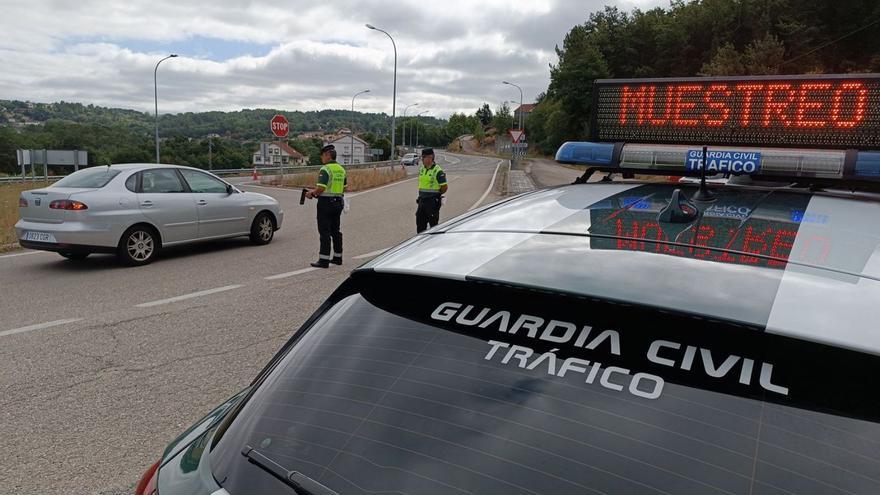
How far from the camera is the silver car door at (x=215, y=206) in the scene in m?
10.2

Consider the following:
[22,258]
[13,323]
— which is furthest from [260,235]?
[13,323]

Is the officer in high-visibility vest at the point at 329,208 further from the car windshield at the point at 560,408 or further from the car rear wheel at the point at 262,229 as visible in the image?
the car windshield at the point at 560,408

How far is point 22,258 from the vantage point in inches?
385

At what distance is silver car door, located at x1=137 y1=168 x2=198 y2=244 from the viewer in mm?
9383

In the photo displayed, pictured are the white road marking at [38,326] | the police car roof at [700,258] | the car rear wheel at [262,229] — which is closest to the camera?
the police car roof at [700,258]

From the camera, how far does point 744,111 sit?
3.53m

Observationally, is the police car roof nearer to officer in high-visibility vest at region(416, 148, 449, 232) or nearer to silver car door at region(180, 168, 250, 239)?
officer in high-visibility vest at region(416, 148, 449, 232)

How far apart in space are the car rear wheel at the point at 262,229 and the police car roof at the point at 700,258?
9.56 m

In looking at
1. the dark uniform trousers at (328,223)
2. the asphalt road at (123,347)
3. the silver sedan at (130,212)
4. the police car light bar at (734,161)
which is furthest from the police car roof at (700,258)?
the silver sedan at (130,212)

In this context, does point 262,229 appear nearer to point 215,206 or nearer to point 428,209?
point 215,206

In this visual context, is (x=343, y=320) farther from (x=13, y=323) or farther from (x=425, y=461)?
(x=13, y=323)

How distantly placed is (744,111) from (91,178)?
30.6ft

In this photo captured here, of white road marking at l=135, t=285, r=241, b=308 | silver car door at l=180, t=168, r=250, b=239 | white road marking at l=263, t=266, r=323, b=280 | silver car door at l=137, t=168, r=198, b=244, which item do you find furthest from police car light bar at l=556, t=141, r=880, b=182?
silver car door at l=180, t=168, r=250, b=239

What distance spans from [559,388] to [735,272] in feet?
1.66
